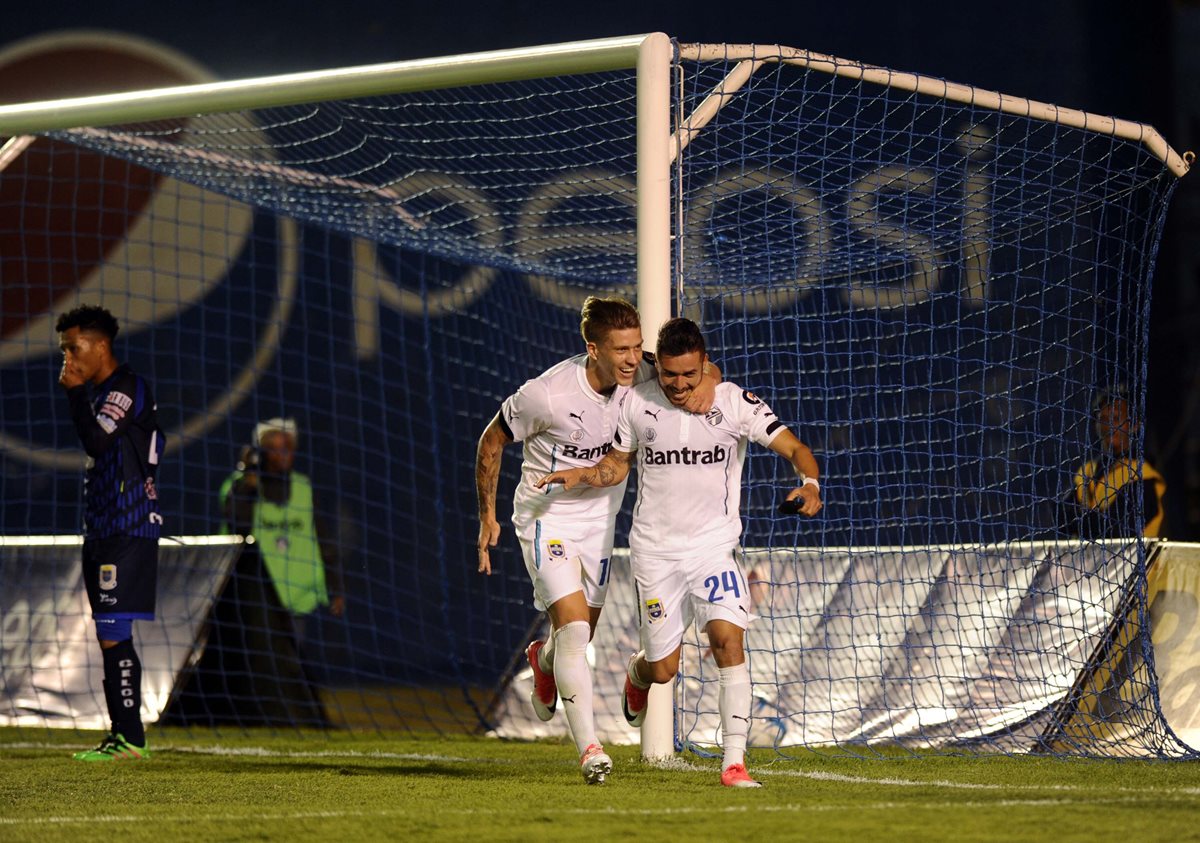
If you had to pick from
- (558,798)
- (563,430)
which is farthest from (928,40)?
(558,798)

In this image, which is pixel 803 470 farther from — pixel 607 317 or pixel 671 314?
pixel 671 314

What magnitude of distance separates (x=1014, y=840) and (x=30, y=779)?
3.87m

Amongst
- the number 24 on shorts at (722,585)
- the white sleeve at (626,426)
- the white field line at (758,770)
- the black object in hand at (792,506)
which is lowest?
the white field line at (758,770)

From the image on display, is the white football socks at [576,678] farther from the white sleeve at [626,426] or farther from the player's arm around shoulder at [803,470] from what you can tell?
the player's arm around shoulder at [803,470]

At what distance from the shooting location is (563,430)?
569 centimetres

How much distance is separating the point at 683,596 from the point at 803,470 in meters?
0.67

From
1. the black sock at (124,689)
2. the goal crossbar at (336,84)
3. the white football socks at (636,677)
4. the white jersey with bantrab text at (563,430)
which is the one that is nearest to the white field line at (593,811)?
the white football socks at (636,677)

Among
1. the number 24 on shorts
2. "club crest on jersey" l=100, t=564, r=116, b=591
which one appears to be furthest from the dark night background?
the number 24 on shorts

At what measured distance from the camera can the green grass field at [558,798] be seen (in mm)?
4059

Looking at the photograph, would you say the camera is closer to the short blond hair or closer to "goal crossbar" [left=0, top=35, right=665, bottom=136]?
"goal crossbar" [left=0, top=35, right=665, bottom=136]

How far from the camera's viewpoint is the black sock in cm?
653

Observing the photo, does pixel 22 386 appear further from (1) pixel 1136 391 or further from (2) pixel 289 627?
(1) pixel 1136 391

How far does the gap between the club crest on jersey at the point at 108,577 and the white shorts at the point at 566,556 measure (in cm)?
190

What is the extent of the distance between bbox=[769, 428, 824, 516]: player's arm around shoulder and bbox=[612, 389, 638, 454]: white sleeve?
1.65ft
